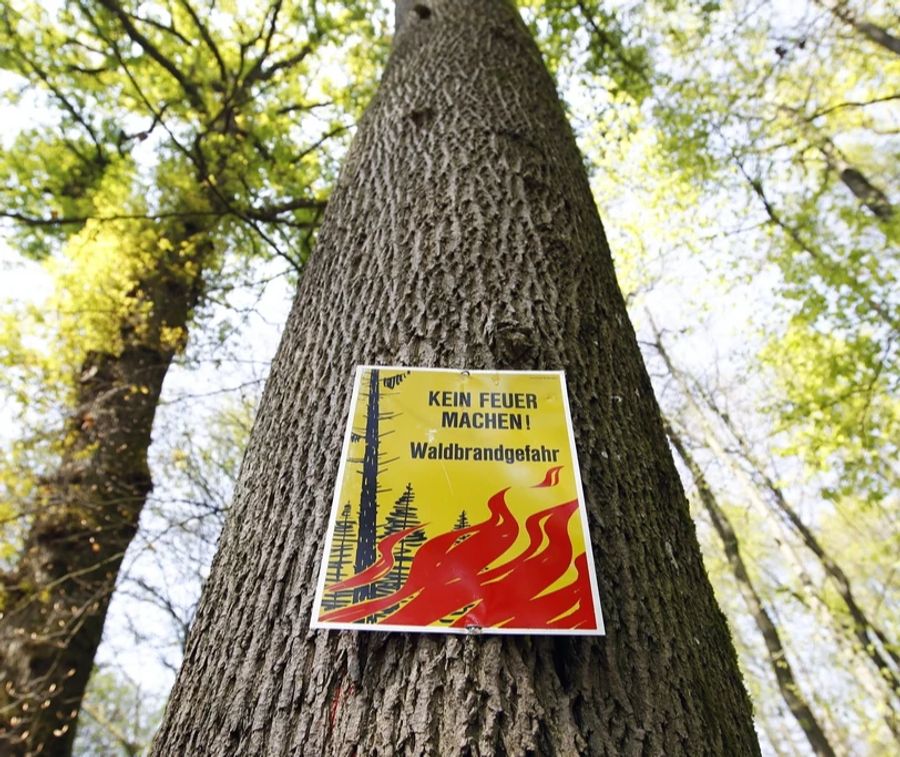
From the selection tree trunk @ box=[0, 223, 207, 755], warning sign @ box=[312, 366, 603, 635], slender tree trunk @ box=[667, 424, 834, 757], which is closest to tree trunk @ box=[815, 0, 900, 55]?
slender tree trunk @ box=[667, 424, 834, 757]

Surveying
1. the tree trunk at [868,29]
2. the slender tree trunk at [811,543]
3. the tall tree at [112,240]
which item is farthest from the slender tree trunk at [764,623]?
the tall tree at [112,240]

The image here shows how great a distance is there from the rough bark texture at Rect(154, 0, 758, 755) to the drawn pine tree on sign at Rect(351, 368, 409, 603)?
7 centimetres

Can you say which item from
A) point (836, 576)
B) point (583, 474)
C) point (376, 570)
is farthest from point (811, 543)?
point (376, 570)

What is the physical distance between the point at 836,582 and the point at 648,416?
9938 mm

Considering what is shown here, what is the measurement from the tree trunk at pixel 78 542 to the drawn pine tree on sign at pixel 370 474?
163 inches

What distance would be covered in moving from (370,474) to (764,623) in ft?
37.5

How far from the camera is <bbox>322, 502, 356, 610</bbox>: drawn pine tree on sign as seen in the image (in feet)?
2.74

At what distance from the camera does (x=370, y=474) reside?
987 millimetres

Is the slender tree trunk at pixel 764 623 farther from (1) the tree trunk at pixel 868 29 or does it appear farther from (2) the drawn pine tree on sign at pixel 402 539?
(2) the drawn pine tree on sign at pixel 402 539

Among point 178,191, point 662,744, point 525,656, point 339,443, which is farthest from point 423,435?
point 178,191

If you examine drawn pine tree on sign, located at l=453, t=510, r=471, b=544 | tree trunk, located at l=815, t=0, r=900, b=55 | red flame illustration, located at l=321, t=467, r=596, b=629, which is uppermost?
tree trunk, located at l=815, t=0, r=900, b=55

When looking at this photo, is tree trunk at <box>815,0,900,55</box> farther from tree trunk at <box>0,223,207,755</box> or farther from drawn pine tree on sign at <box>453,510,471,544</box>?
tree trunk at <box>0,223,207,755</box>

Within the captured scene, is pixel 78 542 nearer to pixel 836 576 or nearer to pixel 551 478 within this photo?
pixel 551 478

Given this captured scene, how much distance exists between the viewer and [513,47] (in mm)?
2623
